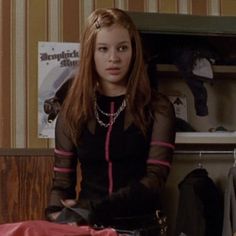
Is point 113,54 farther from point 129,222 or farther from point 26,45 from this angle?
point 26,45

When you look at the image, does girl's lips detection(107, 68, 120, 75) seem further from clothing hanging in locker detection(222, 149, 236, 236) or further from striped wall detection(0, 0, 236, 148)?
clothing hanging in locker detection(222, 149, 236, 236)

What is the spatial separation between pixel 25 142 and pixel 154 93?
0.69 meters

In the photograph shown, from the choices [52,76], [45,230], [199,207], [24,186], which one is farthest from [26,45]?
[45,230]

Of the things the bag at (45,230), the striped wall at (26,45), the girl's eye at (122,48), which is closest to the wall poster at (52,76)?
the striped wall at (26,45)

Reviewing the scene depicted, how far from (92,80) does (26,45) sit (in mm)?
597

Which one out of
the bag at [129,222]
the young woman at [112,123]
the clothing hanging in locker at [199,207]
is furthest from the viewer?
the clothing hanging in locker at [199,207]

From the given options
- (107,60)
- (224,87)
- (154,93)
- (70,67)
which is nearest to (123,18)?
(107,60)

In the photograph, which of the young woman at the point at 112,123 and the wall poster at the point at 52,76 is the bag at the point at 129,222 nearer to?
the young woman at the point at 112,123

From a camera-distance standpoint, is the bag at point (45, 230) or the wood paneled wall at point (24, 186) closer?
the bag at point (45, 230)

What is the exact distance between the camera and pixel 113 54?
1.54m

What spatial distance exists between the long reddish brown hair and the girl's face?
2cm

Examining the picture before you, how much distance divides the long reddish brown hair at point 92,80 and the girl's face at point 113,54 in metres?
0.02

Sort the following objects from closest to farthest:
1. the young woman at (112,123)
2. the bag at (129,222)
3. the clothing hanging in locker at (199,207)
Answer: the bag at (129,222), the young woman at (112,123), the clothing hanging in locker at (199,207)

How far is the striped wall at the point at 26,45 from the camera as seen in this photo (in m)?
2.04
